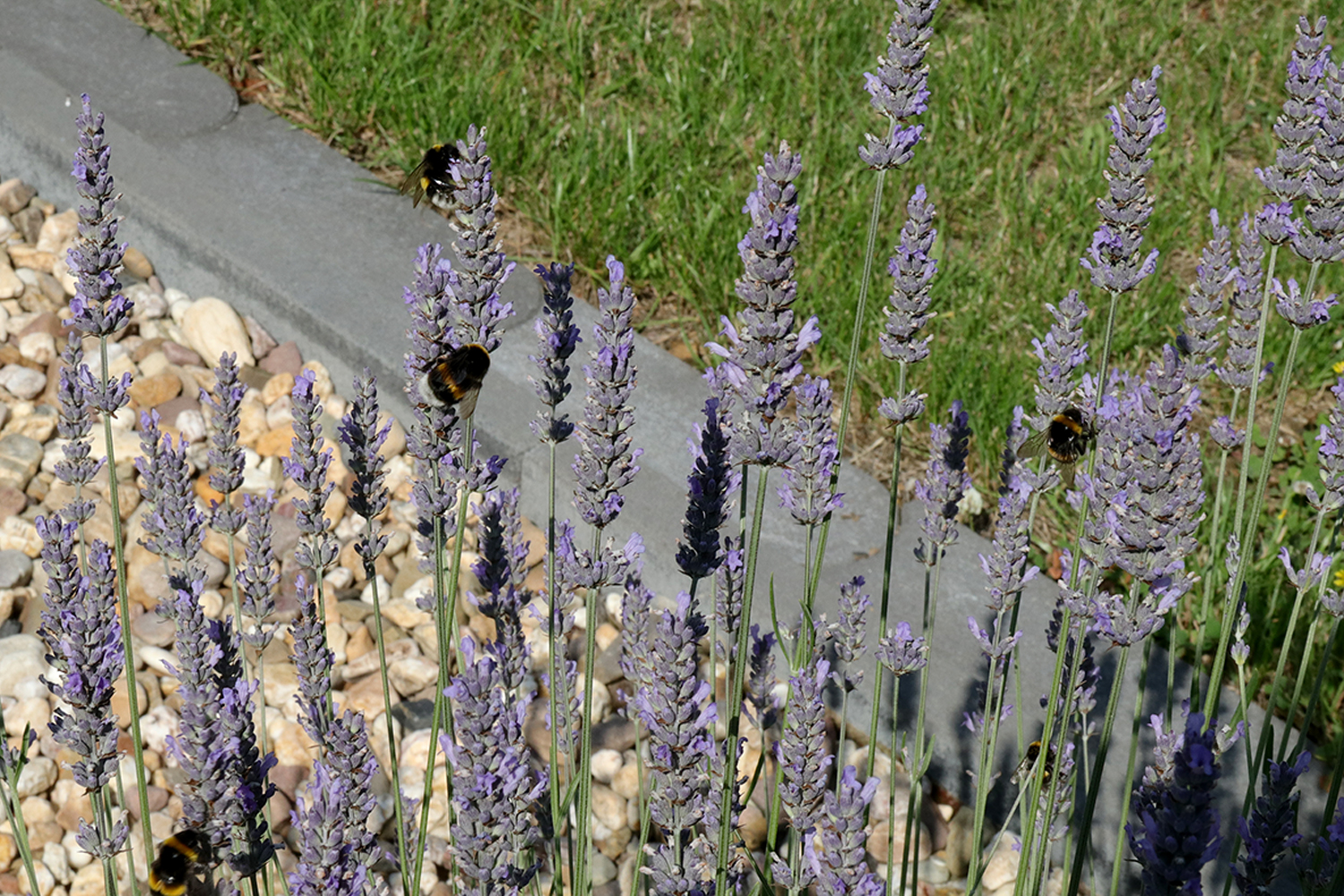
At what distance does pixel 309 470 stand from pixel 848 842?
944 mm

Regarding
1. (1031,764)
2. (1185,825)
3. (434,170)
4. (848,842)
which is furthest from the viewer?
(434,170)

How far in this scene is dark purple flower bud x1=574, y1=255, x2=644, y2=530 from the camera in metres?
1.67

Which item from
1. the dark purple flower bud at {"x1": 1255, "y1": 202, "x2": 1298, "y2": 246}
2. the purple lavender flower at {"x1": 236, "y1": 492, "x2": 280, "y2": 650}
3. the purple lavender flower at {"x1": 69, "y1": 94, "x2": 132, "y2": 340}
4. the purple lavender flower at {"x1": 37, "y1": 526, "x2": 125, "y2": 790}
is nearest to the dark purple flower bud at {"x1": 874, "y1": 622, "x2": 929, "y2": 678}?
the dark purple flower bud at {"x1": 1255, "y1": 202, "x2": 1298, "y2": 246}

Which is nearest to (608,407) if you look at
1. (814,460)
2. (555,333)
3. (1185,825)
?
(555,333)

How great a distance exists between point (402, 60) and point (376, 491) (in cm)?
324

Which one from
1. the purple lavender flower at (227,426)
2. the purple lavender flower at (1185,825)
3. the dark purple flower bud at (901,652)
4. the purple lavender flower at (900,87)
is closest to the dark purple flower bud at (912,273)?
the purple lavender flower at (900,87)

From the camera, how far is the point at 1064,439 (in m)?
2.07

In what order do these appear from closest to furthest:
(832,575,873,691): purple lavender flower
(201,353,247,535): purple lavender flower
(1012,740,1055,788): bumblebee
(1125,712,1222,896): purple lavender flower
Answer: (1125,712,1222,896): purple lavender flower
(201,353,247,535): purple lavender flower
(832,575,873,691): purple lavender flower
(1012,740,1055,788): bumblebee

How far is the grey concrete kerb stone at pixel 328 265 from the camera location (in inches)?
132

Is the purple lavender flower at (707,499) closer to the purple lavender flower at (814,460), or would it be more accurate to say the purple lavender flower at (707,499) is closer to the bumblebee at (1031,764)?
the purple lavender flower at (814,460)

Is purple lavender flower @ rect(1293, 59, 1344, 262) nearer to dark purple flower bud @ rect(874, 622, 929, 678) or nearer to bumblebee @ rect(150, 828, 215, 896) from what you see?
dark purple flower bud @ rect(874, 622, 929, 678)

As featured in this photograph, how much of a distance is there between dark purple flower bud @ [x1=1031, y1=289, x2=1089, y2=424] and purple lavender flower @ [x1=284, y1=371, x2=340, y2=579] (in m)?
0.98

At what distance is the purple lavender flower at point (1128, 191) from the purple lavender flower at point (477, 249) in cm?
75

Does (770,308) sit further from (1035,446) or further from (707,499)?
(1035,446)
